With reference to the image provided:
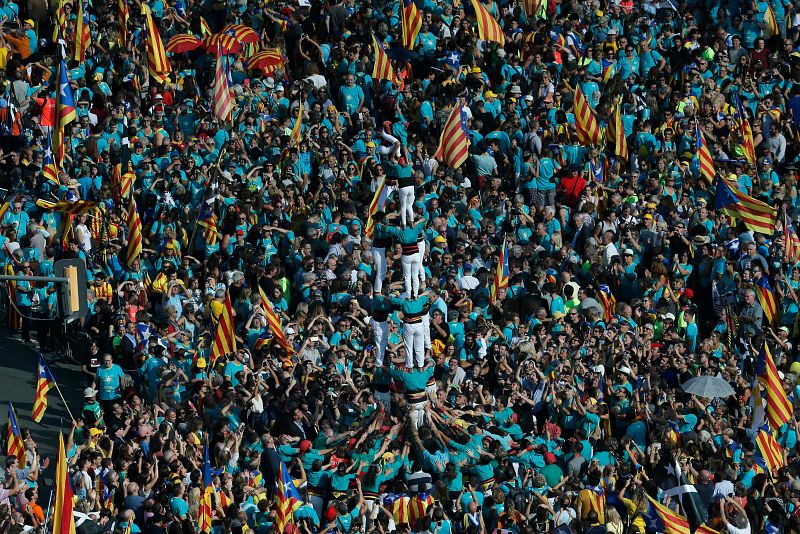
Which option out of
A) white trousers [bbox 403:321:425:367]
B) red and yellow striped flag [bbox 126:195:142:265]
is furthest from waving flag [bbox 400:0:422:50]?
white trousers [bbox 403:321:425:367]

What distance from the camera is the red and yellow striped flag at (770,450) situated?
2984 centimetres

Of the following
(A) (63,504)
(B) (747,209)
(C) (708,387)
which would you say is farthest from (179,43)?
(A) (63,504)

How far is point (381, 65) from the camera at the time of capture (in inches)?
1487

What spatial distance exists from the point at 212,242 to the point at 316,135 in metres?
3.26

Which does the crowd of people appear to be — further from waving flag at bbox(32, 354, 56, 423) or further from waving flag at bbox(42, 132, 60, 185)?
waving flag at bbox(32, 354, 56, 423)

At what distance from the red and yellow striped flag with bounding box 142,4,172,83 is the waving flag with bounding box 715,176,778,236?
31.5 feet

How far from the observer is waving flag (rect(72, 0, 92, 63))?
37625 millimetres

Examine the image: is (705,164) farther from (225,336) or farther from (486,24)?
(225,336)

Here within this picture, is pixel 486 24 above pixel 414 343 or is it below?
above

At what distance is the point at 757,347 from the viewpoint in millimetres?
32969

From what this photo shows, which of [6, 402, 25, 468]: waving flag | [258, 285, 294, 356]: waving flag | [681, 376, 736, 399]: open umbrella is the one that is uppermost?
[681, 376, 736, 399]: open umbrella

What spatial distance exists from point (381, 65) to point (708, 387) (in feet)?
31.9

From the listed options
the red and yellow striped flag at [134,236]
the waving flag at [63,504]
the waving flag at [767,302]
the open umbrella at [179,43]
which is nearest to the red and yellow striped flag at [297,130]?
the open umbrella at [179,43]

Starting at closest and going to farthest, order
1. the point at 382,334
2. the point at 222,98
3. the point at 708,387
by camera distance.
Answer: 1. the point at 708,387
2. the point at 382,334
3. the point at 222,98
